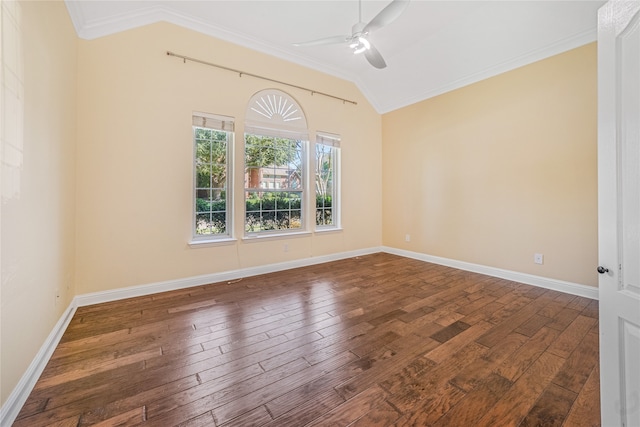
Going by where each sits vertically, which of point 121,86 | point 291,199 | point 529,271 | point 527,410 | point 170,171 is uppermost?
point 121,86

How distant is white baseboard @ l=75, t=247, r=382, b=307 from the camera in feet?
9.37

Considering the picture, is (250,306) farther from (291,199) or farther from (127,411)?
(291,199)

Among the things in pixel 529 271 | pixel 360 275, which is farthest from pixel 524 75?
pixel 360 275

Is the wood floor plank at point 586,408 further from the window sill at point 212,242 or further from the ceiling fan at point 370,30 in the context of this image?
the window sill at point 212,242

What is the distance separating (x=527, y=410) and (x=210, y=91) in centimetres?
419

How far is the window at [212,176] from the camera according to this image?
3520mm

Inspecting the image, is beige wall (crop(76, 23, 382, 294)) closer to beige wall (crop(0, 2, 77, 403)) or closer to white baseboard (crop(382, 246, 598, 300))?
beige wall (crop(0, 2, 77, 403))

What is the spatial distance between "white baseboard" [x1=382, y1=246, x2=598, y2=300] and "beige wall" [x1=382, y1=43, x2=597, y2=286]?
7 centimetres

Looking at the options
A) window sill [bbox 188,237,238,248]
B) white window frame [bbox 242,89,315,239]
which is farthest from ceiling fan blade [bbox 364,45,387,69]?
window sill [bbox 188,237,238,248]

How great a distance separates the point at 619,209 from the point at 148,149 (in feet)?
12.7

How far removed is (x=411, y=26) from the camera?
3.46 meters

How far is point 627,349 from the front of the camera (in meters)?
1.03

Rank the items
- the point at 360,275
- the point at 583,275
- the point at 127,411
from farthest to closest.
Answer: the point at 360,275, the point at 583,275, the point at 127,411

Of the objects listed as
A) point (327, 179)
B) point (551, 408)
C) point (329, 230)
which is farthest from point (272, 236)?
point (551, 408)
